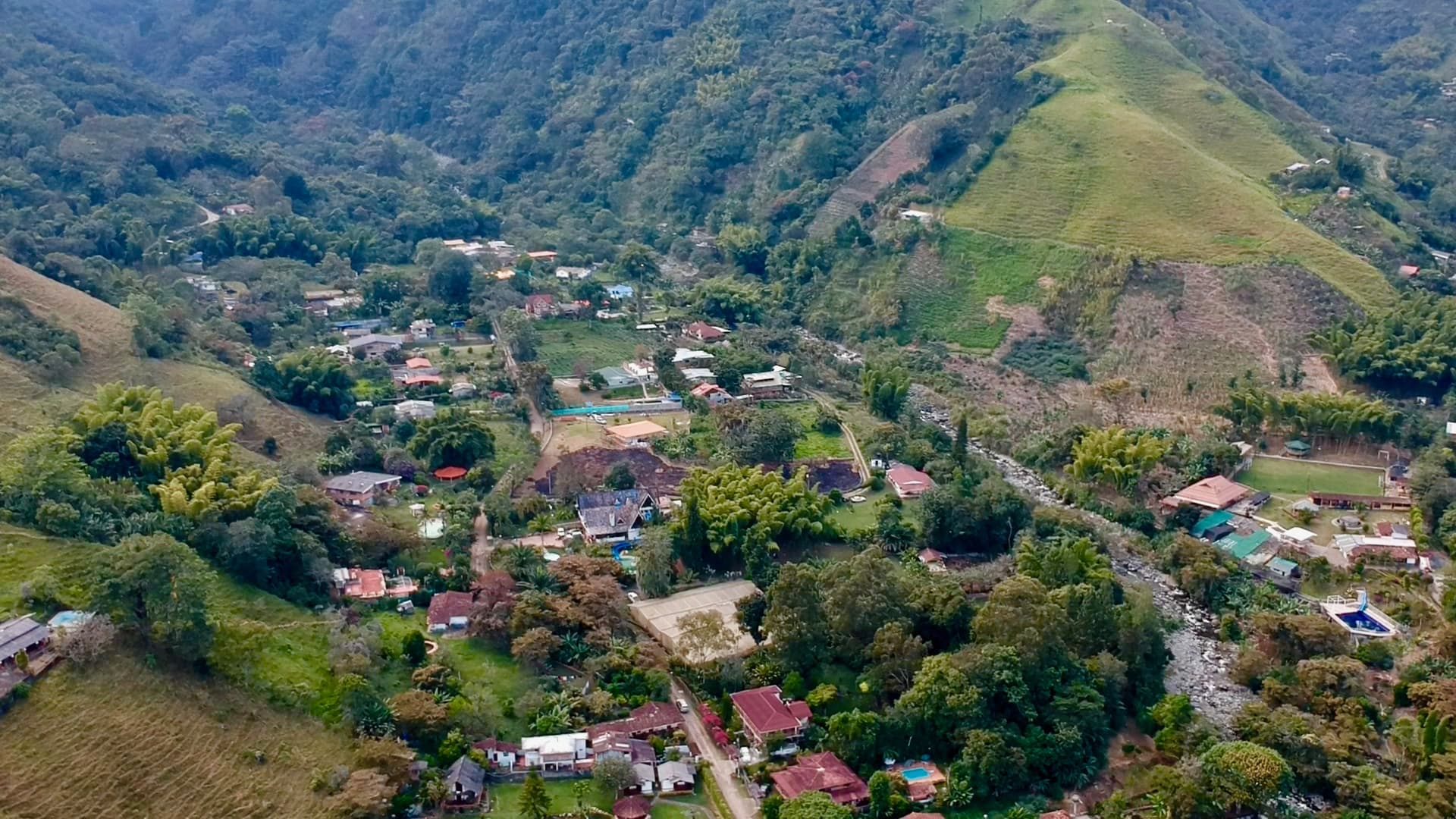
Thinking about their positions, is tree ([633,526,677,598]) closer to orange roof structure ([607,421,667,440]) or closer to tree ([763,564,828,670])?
tree ([763,564,828,670])

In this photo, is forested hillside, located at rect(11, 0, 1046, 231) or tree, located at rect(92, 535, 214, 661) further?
forested hillside, located at rect(11, 0, 1046, 231)

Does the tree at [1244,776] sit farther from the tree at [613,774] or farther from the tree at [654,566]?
the tree at [654,566]

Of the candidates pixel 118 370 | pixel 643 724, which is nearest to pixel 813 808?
pixel 643 724

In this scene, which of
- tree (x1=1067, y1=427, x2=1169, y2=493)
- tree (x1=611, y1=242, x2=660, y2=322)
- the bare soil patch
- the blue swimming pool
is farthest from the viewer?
tree (x1=611, y1=242, x2=660, y2=322)

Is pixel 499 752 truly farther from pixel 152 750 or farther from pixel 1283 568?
pixel 1283 568

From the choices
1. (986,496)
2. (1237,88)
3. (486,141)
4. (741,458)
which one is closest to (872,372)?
(741,458)

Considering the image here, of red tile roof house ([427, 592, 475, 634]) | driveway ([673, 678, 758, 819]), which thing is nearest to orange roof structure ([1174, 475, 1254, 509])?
driveway ([673, 678, 758, 819])

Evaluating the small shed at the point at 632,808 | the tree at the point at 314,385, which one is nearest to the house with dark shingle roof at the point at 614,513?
the small shed at the point at 632,808
